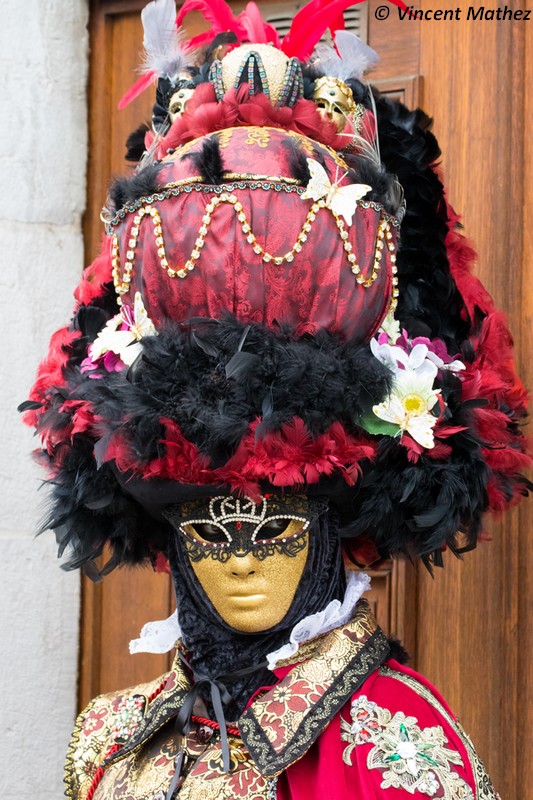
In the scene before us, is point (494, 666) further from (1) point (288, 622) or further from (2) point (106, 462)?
(2) point (106, 462)

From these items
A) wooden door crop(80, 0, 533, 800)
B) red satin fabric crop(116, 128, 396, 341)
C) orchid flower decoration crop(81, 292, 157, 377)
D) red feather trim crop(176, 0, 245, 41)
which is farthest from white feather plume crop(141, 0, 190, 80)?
wooden door crop(80, 0, 533, 800)

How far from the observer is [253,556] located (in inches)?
77.1

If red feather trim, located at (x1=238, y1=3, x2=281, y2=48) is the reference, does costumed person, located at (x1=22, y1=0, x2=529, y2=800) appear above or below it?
below

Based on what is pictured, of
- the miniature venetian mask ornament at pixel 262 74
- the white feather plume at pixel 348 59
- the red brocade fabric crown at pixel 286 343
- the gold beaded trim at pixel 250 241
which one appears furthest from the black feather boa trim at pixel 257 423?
the white feather plume at pixel 348 59

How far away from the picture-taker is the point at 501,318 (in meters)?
2.25

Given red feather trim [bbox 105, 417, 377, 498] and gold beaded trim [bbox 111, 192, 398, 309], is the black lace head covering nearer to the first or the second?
red feather trim [bbox 105, 417, 377, 498]

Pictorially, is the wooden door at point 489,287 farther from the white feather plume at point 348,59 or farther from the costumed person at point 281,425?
the white feather plume at point 348,59

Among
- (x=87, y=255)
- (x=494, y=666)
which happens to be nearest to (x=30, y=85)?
(x=87, y=255)

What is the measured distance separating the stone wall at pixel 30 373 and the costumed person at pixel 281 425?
26.9 inches

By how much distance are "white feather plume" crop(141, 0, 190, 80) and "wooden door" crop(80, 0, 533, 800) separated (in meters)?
0.65

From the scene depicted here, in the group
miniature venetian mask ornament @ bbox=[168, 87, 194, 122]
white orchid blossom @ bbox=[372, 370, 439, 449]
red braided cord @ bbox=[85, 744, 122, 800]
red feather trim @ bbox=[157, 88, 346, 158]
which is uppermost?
miniature venetian mask ornament @ bbox=[168, 87, 194, 122]

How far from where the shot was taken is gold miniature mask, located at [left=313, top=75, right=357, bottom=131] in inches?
84.7

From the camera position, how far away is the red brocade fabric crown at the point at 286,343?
1861mm

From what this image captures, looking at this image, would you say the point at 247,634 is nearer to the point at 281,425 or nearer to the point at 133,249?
the point at 281,425
